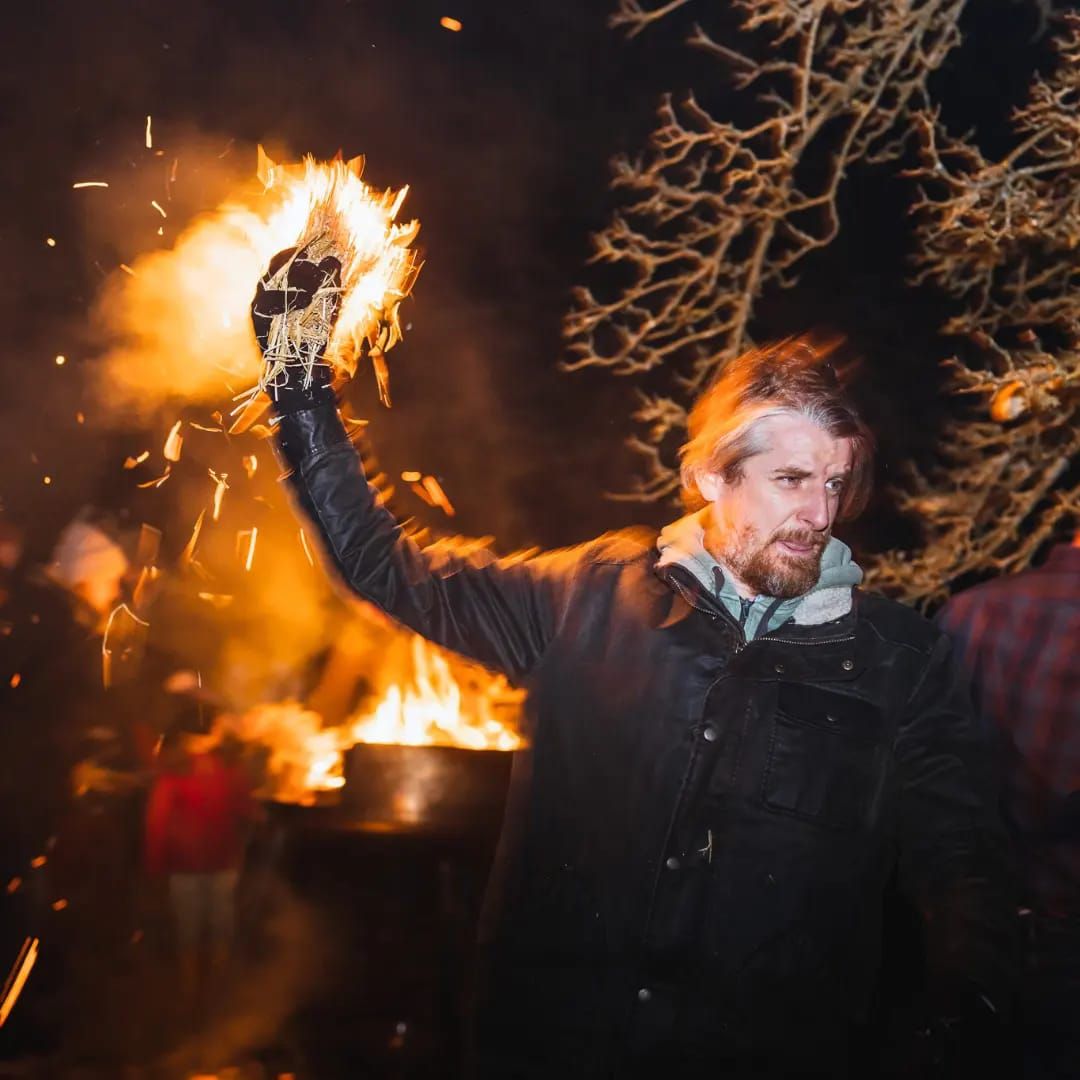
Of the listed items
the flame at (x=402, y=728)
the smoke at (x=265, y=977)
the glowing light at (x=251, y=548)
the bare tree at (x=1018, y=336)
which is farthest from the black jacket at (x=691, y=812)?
the glowing light at (x=251, y=548)

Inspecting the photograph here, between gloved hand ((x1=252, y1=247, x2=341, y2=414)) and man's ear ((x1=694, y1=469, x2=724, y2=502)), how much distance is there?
3.30 feet

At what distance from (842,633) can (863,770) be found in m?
0.33

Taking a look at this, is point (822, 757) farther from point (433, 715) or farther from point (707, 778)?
point (433, 715)

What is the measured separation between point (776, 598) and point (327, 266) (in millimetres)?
1418

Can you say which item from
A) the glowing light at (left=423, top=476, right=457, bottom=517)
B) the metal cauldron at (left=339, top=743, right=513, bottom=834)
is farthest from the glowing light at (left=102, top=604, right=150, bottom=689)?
the glowing light at (left=423, top=476, right=457, bottom=517)

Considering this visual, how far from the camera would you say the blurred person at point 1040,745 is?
2871 mm

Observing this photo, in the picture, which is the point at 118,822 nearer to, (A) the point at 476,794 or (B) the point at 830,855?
(A) the point at 476,794

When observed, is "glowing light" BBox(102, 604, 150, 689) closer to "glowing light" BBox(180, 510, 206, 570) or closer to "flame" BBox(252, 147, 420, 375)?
"glowing light" BBox(180, 510, 206, 570)

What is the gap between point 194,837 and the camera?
623 centimetres

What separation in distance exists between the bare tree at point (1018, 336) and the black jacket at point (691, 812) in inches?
182

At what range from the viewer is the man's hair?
9.81 feet

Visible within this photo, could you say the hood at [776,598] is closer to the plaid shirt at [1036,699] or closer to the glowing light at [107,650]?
the plaid shirt at [1036,699]

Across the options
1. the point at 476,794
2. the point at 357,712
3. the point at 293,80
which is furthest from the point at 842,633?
the point at 293,80

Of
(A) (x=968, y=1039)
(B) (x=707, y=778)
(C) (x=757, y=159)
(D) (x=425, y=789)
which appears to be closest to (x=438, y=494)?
(C) (x=757, y=159)
